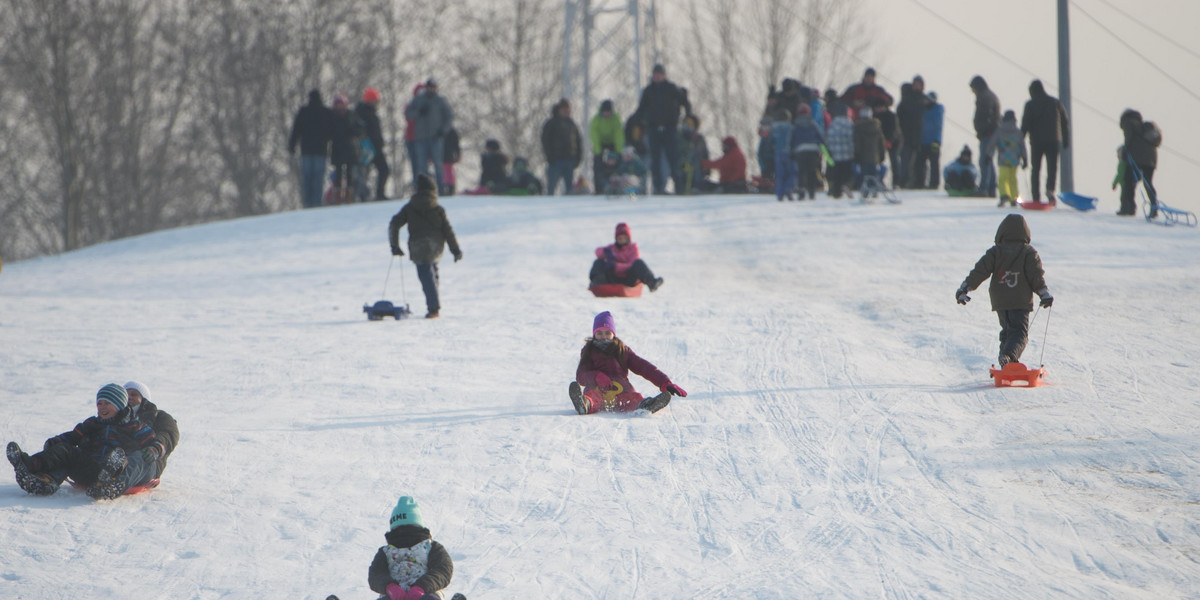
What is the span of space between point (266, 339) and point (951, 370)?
6047 mm

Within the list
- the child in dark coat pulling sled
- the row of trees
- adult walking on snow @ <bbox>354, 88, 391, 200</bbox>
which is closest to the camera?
the child in dark coat pulling sled

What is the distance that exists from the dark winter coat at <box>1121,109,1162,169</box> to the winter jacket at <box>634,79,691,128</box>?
23.4ft

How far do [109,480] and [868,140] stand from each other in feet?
48.8

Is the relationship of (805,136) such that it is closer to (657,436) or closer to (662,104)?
(662,104)

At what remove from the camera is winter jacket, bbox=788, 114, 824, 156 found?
19516mm

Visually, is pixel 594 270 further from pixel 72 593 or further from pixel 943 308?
pixel 72 593

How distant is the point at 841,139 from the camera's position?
1938cm

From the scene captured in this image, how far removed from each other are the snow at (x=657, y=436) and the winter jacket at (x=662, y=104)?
6.31 meters

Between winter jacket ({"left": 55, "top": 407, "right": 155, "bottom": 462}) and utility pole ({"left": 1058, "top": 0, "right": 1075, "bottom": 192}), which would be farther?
utility pole ({"left": 1058, "top": 0, "right": 1075, "bottom": 192})

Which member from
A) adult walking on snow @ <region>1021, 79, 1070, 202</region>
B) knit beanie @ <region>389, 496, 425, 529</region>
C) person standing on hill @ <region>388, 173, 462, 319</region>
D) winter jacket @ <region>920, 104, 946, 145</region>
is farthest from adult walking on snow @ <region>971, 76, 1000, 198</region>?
knit beanie @ <region>389, 496, 425, 529</region>

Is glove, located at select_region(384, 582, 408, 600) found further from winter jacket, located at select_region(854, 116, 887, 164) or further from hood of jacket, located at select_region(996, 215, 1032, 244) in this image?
winter jacket, located at select_region(854, 116, 887, 164)

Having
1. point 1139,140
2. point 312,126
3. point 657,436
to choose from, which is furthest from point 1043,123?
point 657,436

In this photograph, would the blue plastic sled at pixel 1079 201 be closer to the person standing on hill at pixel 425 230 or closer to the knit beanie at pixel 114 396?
the person standing on hill at pixel 425 230

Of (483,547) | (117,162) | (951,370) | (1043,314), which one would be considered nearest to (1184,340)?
(1043,314)
